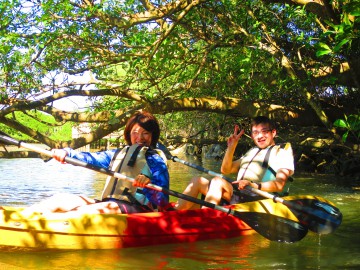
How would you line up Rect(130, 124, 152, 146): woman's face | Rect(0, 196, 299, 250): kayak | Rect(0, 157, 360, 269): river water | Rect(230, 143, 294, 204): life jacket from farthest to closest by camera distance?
1. Rect(230, 143, 294, 204): life jacket
2. Rect(130, 124, 152, 146): woman's face
3. Rect(0, 196, 299, 250): kayak
4. Rect(0, 157, 360, 269): river water

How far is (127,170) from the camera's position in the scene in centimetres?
459

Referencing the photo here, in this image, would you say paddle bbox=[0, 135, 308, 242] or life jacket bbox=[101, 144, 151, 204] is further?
paddle bbox=[0, 135, 308, 242]

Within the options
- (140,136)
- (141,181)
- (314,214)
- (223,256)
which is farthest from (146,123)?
(314,214)

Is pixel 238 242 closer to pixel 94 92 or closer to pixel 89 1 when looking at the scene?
pixel 94 92

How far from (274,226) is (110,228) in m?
1.55

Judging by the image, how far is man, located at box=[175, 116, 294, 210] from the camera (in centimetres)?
500

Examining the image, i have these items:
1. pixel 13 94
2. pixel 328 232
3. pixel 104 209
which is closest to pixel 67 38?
pixel 13 94

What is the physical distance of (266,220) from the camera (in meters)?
4.92

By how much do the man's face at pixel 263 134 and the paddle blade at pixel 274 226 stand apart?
2.54 feet

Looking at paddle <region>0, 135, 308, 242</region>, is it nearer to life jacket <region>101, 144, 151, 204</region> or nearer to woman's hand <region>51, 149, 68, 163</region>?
woman's hand <region>51, 149, 68, 163</region>

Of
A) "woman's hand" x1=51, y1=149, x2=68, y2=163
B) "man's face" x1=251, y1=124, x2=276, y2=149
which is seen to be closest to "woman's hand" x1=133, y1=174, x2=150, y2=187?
"woman's hand" x1=51, y1=149, x2=68, y2=163

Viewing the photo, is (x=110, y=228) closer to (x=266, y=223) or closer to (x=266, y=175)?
(x=266, y=223)

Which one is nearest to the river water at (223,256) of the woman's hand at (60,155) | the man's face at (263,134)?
the woman's hand at (60,155)

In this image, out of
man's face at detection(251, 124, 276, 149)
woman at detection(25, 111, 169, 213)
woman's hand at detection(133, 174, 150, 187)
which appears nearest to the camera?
woman's hand at detection(133, 174, 150, 187)
